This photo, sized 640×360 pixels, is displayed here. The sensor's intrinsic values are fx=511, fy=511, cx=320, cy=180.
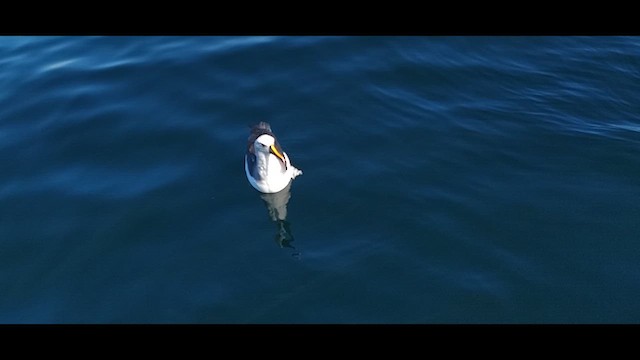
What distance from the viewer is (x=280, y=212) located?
11.8m

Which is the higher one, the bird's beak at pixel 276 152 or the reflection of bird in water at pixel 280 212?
the bird's beak at pixel 276 152

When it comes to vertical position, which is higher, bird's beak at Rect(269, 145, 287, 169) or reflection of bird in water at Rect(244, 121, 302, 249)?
bird's beak at Rect(269, 145, 287, 169)

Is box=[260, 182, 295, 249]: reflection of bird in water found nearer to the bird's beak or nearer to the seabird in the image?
the seabird

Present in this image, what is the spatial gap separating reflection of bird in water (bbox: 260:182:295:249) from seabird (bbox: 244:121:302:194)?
0.19 m

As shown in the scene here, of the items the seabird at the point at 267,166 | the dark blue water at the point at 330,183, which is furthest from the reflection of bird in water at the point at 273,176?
the dark blue water at the point at 330,183

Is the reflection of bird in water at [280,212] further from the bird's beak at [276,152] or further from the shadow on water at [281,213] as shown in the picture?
the bird's beak at [276,152]

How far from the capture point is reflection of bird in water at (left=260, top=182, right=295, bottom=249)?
36.4 ft

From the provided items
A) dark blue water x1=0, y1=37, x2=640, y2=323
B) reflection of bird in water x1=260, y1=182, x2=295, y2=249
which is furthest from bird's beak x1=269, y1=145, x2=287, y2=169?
dark blue water x1=0, y1=37, x2=640, y2=323

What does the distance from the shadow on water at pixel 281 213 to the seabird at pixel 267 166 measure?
19 centimetres

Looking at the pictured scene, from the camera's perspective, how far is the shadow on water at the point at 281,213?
11.1 m

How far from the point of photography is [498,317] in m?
9.05

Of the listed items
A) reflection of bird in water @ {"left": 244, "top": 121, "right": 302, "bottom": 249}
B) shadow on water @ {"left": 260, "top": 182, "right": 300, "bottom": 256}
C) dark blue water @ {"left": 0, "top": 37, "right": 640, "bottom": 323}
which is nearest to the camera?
dark blue water @ {"left": 0, "top": 37, "right": 640, "bottom": 323}
